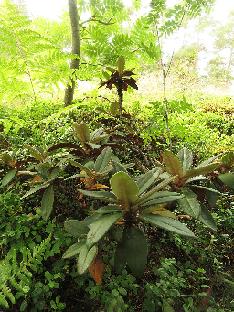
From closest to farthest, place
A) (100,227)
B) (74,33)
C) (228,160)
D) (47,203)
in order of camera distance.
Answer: (100,227) → (47,203) → (228,160) → (74,33)

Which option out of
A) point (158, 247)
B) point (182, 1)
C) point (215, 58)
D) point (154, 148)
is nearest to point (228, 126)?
point (154, 148)

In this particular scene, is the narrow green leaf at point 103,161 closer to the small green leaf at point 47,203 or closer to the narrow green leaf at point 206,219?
the small green leaf at point 47,203

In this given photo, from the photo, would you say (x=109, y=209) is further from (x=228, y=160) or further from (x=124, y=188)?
(x=228, y=160)

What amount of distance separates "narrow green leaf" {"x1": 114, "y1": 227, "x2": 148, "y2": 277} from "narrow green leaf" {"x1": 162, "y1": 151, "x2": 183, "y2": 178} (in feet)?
1.25

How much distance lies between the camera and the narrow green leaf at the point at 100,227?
972 mm

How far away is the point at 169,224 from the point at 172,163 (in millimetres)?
397

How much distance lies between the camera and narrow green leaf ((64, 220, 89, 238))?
1.23m

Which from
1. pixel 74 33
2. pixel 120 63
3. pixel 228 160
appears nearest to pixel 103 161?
pixel 228 160

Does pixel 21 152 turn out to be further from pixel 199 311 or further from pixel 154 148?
pixel 199 311

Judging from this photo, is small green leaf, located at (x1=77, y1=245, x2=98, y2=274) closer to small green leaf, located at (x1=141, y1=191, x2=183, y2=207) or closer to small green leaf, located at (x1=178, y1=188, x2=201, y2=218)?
small green leaf, located at (x1=141, y1=191, x2=183, y2=207)

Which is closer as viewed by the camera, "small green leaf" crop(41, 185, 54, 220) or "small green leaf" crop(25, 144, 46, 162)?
"small green leaf" crop(41, 185, 54, 220)

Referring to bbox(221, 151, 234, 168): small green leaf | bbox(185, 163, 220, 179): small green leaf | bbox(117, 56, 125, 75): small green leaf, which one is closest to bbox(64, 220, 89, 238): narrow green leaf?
bbox(185, 163, 220, 179): small green leaf

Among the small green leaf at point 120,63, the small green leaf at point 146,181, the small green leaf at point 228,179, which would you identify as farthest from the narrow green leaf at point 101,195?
the small green leaf at point 120,63

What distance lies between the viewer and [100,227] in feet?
3.32
